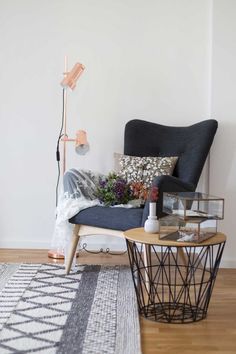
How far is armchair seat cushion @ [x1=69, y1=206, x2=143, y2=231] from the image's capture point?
2684mm

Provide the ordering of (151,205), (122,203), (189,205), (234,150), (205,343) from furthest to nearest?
(234,150) < (122,203) < (151,205) < (189,205) < (205,343)

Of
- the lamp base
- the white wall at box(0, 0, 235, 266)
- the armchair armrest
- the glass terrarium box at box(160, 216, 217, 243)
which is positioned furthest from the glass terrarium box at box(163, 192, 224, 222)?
the white wall at box(0, 0, 235, 266)

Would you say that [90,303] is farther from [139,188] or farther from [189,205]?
[139,188]

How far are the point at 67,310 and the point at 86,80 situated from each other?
191 cm

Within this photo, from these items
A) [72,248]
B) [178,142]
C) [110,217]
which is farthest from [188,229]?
[178,142]

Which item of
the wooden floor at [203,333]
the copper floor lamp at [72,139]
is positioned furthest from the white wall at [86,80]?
the wooden floor at [203,333]

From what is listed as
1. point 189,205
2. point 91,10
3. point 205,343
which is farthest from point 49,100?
point 205,343

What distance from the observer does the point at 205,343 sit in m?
1.98

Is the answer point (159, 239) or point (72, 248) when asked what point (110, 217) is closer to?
point (72, 248)

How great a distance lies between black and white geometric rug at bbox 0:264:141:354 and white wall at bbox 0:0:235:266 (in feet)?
2.56

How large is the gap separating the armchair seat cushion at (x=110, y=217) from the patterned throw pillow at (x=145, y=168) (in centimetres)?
45

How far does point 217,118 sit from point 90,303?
1.65 m

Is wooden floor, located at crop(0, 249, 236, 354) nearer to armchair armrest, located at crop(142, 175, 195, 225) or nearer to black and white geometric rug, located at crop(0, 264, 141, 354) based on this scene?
black and white geometric rug, located at crop(0, 264, 141, 354)

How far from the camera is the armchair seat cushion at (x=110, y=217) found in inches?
106
